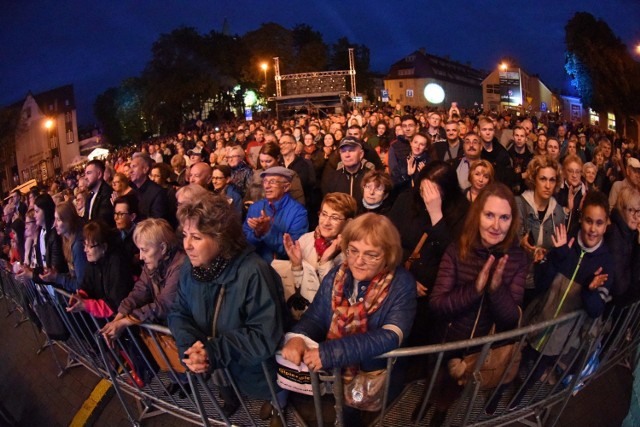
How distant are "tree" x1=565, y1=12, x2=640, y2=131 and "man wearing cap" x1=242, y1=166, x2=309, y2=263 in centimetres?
3147

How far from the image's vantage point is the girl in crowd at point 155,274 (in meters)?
3.29

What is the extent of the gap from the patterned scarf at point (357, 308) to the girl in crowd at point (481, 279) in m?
0.52

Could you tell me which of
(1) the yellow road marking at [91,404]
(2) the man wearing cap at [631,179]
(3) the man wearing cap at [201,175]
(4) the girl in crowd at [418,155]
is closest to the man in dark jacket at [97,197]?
(3) the man wearing cap at [201,175]

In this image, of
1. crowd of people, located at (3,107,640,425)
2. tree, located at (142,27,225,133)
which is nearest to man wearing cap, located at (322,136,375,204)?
crowd of people, located at (3,107,640,425)

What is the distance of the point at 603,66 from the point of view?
27.8 meters

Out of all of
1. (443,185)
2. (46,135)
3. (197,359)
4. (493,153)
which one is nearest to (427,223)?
(443,185)

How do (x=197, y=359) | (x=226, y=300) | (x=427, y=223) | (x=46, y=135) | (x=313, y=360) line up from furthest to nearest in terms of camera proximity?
(x=46, y=135), (x=427, y=223), (x=226, y=300), (x=197, y=359), (x=313, y=360)

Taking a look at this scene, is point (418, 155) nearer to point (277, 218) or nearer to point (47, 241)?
point (277, 218)

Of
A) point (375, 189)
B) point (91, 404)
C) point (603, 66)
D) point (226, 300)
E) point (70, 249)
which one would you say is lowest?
point (91, 404)

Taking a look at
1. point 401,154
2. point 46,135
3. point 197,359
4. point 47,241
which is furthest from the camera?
point 46,135

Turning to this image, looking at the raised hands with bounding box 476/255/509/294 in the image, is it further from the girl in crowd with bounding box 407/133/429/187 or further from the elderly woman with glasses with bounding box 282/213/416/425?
the girl in crowd with bounding box 407/133/429/187

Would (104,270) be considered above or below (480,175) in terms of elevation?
below

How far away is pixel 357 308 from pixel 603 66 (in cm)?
3285

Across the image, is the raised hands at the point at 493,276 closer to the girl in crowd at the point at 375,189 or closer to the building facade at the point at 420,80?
the girl in crowd at the point at 375,189
